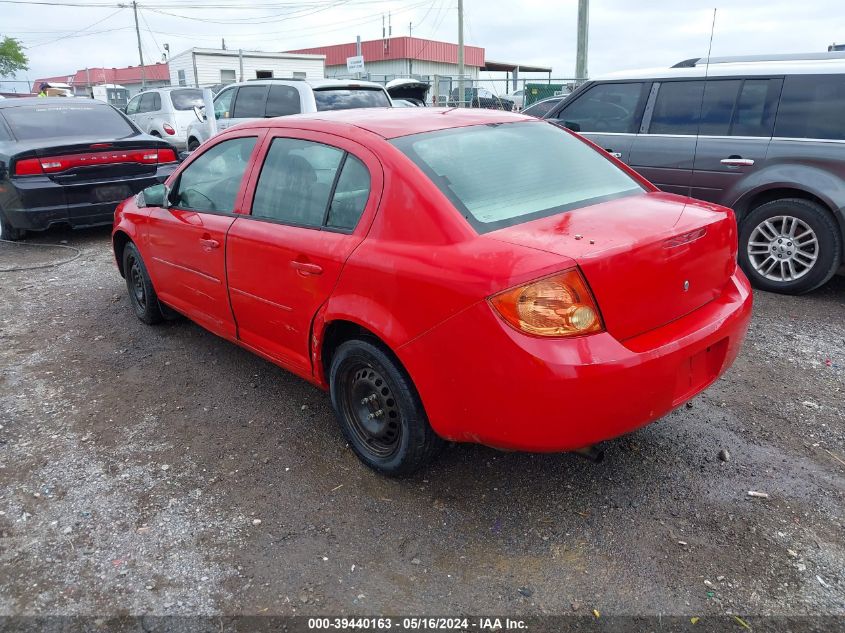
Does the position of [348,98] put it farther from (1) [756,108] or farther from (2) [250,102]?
(1) [756,108]

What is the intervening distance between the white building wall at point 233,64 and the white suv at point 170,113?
42.1 feet

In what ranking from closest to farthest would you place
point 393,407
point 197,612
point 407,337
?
point 197,612, point 407,337, point 393,407

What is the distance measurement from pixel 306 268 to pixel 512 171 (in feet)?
3.44

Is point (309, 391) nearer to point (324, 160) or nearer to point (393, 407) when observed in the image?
point (393, 407)

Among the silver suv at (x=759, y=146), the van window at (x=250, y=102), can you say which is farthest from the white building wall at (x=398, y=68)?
the silver suv at (x=759, y=146)

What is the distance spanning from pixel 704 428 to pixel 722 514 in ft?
2.48

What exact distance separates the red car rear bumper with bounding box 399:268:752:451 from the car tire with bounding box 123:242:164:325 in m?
2.90

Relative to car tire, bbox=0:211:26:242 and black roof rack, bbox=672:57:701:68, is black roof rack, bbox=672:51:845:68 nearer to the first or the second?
black roof rack, bbox=672:57:701:68

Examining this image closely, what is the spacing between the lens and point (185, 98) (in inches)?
626

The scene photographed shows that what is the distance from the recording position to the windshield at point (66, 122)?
24.5 ft

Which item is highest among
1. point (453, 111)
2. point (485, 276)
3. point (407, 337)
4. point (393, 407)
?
point (453, 111)

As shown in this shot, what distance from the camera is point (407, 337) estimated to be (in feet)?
8.45

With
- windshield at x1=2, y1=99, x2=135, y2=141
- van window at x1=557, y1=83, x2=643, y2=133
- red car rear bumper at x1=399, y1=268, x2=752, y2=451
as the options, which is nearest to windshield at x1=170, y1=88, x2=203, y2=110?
windshield at x1=2, y1=99, x2=135, y2=141

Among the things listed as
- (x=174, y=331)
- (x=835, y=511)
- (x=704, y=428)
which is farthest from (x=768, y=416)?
(x=174, y=331)
